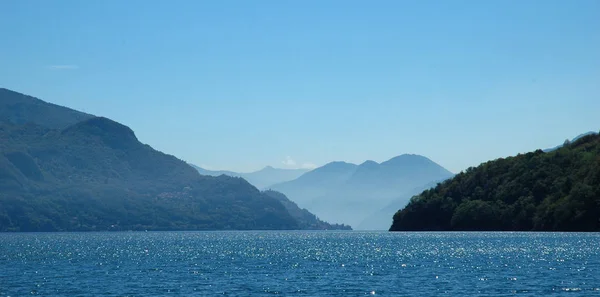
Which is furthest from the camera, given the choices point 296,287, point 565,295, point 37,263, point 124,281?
point 37,263

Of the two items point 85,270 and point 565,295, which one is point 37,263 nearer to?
point 85,270

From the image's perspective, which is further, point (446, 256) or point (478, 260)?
point (446, 256)

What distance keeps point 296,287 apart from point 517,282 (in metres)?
26.2

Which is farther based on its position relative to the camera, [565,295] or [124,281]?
[124,281]

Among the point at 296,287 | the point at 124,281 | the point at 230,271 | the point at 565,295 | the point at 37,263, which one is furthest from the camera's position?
the point at 37,263

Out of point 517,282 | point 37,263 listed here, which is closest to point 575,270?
point 517,282

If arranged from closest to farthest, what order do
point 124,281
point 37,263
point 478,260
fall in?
point 124,281 < point 478,260 < point 37,263

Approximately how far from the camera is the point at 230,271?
120438 millimetres

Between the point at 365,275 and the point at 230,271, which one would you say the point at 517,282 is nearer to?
the point at 365,275

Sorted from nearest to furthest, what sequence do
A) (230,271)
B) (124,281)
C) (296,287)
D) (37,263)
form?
(296,287) < (124,281) < (230,271) < (37,263)

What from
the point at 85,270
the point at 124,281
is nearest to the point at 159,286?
the point at 124,281

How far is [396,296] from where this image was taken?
83.4m

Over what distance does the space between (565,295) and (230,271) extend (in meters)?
55.3

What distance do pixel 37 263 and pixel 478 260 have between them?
7986 cm
